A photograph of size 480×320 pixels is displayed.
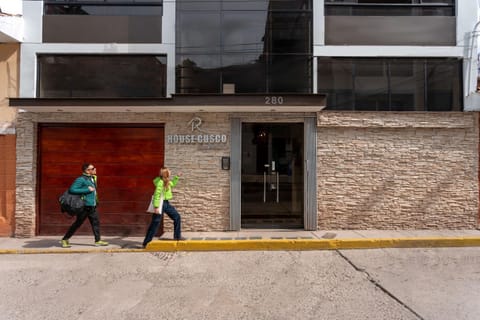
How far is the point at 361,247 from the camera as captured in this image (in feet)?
23.2

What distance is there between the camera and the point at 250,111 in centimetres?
809

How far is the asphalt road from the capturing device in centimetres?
411

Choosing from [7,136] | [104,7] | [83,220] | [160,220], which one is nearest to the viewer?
[83,220]

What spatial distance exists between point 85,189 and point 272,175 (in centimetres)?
453

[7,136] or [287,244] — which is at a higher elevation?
[7,136]

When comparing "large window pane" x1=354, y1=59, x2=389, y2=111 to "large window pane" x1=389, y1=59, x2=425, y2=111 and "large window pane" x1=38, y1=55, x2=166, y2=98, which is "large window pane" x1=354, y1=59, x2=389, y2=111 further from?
"large window pane" x1=38, y1=55, x2=166, y2=98

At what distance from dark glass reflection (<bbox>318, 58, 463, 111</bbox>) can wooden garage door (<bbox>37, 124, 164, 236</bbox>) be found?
467cm

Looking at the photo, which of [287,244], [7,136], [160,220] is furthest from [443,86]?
[7,136]

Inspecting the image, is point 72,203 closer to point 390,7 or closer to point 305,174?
point 305,174

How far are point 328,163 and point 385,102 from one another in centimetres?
220

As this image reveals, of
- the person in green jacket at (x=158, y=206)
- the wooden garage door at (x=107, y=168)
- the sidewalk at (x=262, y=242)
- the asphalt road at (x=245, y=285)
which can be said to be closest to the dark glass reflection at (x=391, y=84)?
the sidewalk at (x=262, y=242)

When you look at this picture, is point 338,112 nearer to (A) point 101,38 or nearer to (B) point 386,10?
(B) point 386,10

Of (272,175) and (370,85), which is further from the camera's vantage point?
(272,175)

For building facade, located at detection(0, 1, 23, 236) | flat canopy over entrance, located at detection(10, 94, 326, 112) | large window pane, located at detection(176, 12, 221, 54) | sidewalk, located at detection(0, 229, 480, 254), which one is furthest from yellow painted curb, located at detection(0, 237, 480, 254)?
large window pane, located at detection(176, 12, 221, 54)
